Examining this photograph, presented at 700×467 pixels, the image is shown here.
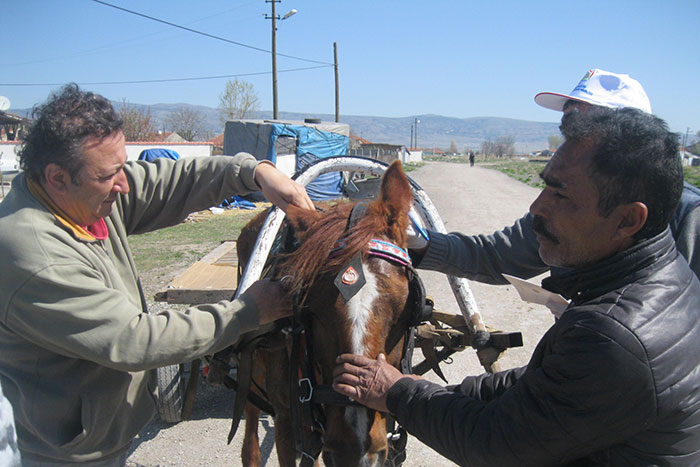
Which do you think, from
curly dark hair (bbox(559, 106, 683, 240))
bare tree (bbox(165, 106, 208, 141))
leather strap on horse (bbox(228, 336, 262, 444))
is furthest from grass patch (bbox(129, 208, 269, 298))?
bare tree (bbox(165, 106, 208, 141))

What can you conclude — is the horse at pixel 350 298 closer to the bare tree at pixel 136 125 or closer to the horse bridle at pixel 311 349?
the horse bridle at pixel 311 349

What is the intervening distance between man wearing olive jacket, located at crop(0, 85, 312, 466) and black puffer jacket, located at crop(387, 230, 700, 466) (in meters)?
0.91

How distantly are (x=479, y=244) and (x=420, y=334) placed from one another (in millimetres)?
619

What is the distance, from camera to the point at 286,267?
6.52 ft

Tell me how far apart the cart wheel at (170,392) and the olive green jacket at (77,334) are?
1663 mm

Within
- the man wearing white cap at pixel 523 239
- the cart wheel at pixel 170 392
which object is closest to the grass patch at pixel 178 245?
the cart wheel at pixel 170 392

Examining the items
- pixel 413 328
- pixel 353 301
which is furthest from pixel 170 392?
pixel 353 301

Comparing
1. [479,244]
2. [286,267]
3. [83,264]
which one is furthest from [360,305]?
[479,244]

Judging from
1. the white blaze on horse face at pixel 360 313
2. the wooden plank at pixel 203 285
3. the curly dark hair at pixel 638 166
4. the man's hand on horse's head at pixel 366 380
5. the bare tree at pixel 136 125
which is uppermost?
the bare tree at pixel 136 125

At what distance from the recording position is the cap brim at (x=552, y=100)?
8.64 feet

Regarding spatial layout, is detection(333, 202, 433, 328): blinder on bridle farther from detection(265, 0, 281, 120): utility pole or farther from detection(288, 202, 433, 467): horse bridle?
detection(265, 0, 281, 120): utility pole

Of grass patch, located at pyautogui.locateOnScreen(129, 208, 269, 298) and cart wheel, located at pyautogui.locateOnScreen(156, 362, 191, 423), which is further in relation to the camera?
grass patch, located at pyautogui.locateOnScreen(129, 208, 269, 298)

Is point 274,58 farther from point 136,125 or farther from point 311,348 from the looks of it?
point 311,348

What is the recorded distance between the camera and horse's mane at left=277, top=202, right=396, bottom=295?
72.7 inches
